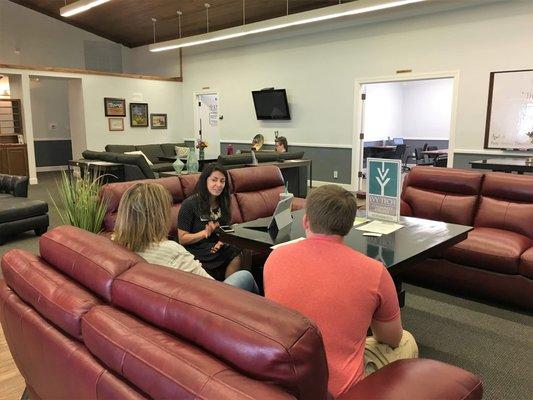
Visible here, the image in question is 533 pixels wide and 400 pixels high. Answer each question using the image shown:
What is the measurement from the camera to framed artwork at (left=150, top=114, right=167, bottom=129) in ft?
36.0

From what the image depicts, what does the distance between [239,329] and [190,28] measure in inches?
395

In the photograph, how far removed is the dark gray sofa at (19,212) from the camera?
4848mm

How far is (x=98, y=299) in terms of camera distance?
131cm

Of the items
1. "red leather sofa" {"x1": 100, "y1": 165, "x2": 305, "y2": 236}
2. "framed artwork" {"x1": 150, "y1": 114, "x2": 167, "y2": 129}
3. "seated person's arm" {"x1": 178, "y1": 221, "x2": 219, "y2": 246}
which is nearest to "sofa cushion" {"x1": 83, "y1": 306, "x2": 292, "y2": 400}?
"seated person's arm" {"x1": 178, "y1": 221, "x2": 219, "y2": 246}

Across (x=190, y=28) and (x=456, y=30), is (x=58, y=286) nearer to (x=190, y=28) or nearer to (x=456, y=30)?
→ (x=456, y=30)

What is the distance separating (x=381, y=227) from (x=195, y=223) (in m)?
1.24

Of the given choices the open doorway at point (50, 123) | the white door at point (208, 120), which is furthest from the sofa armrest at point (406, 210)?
the open doorway at point (50, 123)

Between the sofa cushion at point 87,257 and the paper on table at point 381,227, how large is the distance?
159 cm

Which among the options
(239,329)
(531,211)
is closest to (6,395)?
(239,329)

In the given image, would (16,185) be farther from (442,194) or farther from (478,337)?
(478,337)

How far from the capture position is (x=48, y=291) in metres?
1.39

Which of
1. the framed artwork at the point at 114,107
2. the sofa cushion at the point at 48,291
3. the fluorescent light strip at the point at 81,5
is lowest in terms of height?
the sofa cushion at the point at 48,291

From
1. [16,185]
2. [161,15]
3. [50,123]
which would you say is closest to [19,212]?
[16,185]

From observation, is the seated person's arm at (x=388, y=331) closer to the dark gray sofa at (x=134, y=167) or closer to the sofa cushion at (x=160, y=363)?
the sofa cushion at (x=160, y=363)
